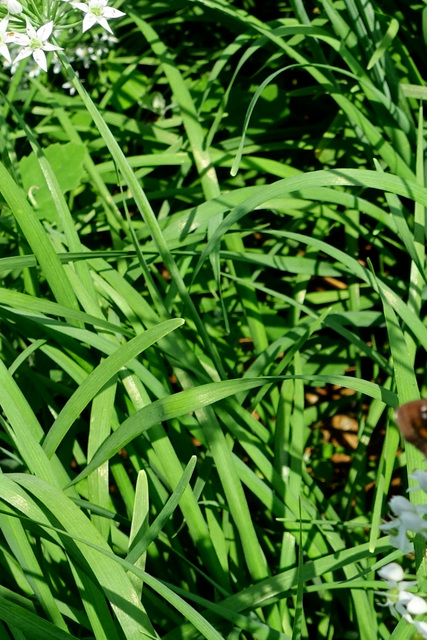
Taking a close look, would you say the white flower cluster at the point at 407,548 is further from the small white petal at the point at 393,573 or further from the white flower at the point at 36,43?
the white flower at the point at 36,43

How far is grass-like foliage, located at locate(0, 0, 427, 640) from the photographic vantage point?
1336mm

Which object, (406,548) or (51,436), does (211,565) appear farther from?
(406,548)

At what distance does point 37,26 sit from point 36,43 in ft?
0.16

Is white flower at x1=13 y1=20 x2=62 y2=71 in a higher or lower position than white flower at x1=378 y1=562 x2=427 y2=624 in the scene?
higher

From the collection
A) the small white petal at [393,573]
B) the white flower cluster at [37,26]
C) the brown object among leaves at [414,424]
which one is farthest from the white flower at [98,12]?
the small white petal at [393,573]

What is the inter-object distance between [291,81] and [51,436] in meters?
1.79

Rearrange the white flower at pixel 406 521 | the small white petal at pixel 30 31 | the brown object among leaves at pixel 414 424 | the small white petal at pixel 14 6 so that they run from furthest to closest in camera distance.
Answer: the small white petal at pixel 30 31, the small white petal at pixel 14 6, the white flower at pixel 406 521, the brown object among leaves at pixel 414 424

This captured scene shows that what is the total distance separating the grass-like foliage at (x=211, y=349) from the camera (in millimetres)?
1336

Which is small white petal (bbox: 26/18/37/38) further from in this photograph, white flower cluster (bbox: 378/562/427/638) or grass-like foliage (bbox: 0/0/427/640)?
white flower cluster (bbox: 378/562/427/638)

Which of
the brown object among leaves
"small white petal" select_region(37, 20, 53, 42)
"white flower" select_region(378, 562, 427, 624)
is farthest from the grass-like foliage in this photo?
the brown object among leaves

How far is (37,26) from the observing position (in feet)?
4.97

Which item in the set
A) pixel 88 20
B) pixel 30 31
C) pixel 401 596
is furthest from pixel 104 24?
pixel 401 596

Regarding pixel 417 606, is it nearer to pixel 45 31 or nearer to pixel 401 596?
pixel 401 596

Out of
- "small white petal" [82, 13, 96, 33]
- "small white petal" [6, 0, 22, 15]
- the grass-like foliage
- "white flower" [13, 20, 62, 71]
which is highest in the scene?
"small white petal" [6, 0, 22, 15]
